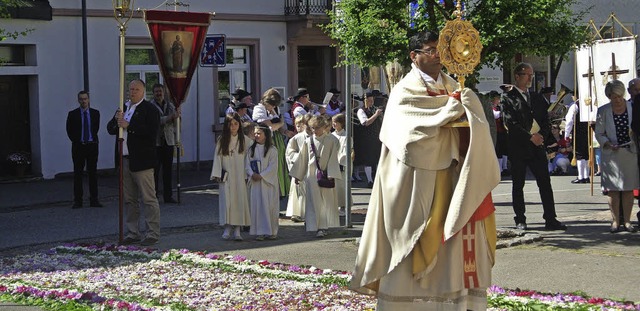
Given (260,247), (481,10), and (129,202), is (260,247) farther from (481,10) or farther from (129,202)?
(481,10)

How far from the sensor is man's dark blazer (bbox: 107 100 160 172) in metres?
13.2

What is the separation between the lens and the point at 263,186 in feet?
45.3

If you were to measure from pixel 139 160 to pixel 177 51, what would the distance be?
347 cm

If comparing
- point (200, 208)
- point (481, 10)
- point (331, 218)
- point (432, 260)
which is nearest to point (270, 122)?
point (200, 208)

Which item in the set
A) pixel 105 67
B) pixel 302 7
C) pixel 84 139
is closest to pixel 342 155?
pixel 84 139

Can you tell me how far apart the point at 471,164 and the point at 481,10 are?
6080mm

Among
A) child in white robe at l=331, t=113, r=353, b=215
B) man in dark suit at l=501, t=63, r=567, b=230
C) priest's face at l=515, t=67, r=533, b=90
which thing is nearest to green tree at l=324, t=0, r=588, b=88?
priest's face at l=515, t=67, r=533, b=90

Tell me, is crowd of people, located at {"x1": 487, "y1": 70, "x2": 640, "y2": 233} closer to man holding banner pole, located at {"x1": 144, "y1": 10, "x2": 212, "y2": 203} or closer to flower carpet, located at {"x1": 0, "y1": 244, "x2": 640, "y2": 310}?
flower carpet, located at {"x1": 0, "y1": 244, "x2": 640, "y2": 310}

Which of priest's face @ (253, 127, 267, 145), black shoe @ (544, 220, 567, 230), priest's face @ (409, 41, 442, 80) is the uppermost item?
priest's face @ (409, 41, 442, 80)

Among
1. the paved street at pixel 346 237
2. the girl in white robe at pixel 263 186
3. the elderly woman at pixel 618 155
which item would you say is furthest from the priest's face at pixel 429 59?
the girl in white robe at pixel 263 186

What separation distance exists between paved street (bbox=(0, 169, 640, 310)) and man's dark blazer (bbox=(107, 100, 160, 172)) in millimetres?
984

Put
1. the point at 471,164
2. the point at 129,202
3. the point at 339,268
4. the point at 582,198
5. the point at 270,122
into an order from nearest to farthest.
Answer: the point at 471,164
the point at 339,268
the point at 129,202
the point at 270,122
the point at 582,198

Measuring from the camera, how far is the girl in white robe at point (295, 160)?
14516 millimetres

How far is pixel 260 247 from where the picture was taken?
12992 mm
